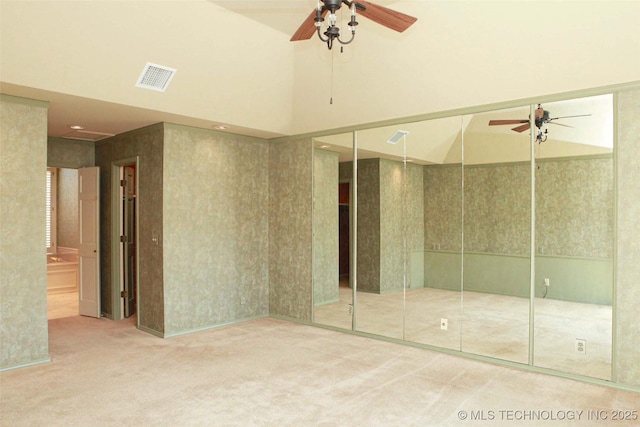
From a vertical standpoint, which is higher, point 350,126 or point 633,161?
point 350,126

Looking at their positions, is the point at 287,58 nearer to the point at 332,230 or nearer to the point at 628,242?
the point at 332,230

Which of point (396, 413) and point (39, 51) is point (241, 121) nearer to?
point (39, 51)

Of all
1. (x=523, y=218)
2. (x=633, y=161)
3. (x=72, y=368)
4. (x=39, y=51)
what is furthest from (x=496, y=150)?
(x=72, y=368)

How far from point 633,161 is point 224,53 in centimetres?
385

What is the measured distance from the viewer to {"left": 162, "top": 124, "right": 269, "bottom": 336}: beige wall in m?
5.50

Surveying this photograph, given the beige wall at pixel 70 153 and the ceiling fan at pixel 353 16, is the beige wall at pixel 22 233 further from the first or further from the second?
the ceiling fan at pixel 353 16

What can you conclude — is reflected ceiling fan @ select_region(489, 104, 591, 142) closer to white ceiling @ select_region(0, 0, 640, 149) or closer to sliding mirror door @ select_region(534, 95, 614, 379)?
sliding mirror door @ select_region(534, 95, 614, 379)

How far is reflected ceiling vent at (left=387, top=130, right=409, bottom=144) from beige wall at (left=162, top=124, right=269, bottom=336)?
2080mm

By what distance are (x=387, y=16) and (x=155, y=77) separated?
2624 mm

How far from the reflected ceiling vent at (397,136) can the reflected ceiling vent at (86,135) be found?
381cm

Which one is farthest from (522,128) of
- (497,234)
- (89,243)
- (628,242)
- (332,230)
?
(89,243)

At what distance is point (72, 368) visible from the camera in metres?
4.32

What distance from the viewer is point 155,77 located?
4.43m

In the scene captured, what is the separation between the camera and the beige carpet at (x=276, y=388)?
329 centimetres
